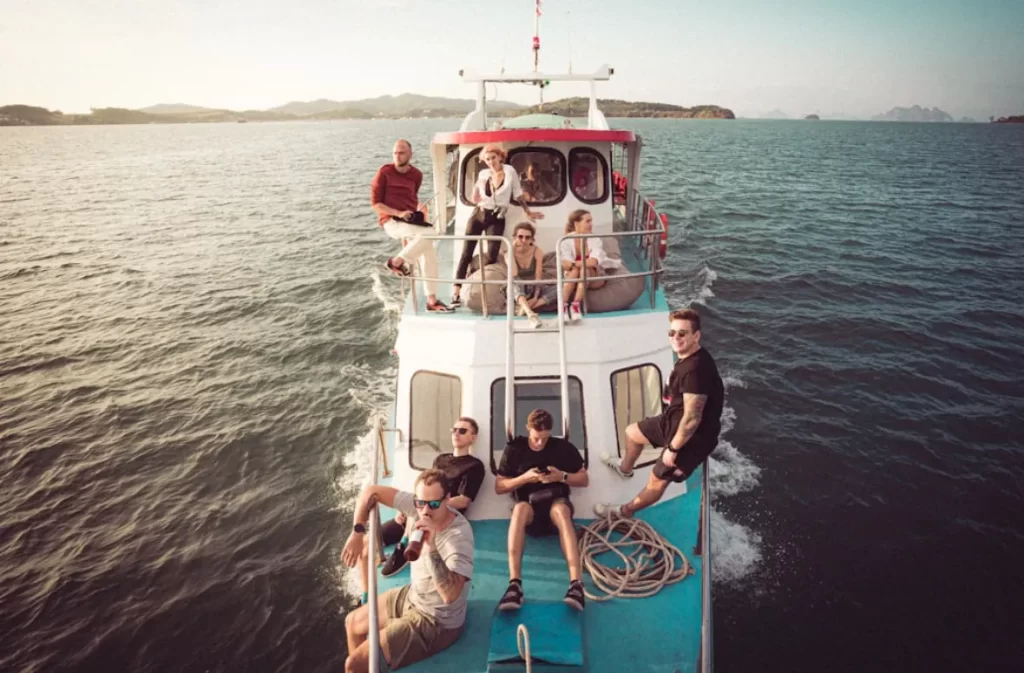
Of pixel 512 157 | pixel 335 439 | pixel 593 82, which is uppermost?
pixel 593 82

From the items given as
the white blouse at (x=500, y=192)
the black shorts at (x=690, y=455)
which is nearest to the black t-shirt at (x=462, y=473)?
the black shorts at (x=690, y=455)

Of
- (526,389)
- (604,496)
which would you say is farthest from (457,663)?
(526,389)

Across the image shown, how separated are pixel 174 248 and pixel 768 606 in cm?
2841

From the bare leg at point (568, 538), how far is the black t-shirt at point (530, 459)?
12.2 inches

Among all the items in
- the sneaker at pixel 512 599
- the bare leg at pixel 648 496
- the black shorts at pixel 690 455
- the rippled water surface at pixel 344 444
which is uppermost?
the black shorts at pixel 690 455

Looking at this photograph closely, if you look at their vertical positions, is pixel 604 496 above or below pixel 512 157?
below

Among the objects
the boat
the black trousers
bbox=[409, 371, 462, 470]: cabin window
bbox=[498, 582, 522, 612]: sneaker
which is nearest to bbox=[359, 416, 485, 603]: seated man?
the boat

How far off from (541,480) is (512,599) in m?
1.19

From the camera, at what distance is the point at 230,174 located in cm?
5309

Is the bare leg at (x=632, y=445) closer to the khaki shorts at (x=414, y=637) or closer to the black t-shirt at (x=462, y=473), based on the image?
the black t-shirt at (x=462, y=473)

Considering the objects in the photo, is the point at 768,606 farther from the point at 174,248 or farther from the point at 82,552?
the point at 174,248

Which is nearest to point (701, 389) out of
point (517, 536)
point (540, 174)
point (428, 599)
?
point (517, 536)

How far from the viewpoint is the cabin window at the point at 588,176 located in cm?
960

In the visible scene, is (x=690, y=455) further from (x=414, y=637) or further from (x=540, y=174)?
(x=540, y=174)
